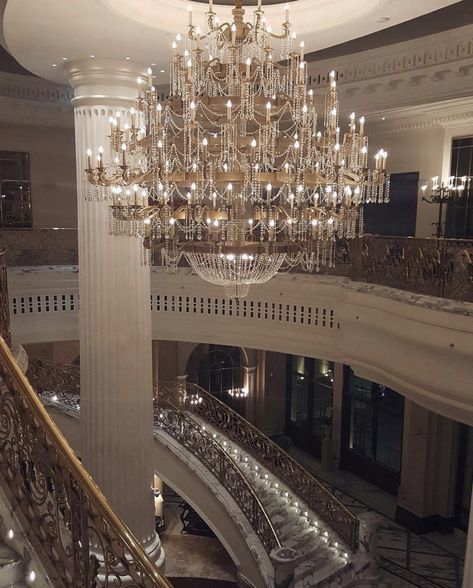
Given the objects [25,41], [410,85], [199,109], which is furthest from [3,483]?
[410,85]

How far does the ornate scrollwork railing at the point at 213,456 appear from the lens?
27.7 ft

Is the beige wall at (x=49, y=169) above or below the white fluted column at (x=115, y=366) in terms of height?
above

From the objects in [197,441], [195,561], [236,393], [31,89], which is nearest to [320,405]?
[236,393]

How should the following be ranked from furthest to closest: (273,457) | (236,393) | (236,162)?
(236,393) → (273,457) → (236,162)

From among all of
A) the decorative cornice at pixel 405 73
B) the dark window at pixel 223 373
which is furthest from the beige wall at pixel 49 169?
the dark window at pixel 223 373

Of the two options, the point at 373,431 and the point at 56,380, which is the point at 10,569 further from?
the point at 373,431

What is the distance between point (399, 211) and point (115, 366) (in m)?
6.72

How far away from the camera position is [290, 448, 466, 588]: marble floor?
9.34 meters

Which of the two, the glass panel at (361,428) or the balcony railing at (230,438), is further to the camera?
the glass panel at (361,428)

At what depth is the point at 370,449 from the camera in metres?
13.5

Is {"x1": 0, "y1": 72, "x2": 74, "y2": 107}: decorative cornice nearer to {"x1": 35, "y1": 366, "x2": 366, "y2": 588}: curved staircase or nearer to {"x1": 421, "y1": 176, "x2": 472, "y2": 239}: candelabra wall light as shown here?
{"x1": 35, "y1": 366, "x2": 366, "y2": 588}: curved staircase

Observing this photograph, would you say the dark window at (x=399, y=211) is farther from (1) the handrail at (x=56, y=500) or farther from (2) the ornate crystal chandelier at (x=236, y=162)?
(1) the handrail at (x=56, y=500)

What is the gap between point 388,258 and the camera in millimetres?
7812

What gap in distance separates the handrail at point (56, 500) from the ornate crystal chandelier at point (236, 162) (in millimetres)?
1566
